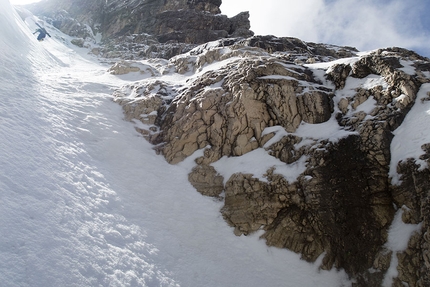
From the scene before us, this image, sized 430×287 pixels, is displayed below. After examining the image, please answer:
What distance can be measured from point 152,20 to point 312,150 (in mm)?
52153

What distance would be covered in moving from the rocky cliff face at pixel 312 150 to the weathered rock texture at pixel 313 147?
46 mm

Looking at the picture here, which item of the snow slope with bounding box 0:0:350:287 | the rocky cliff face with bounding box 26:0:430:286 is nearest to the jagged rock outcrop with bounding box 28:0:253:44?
the rocky cliff face with bounding box 26:0:430:286

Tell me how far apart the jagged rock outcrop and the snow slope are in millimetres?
36317

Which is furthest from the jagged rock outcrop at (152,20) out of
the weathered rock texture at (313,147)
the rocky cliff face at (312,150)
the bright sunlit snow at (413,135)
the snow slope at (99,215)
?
the bright sunlit snow at (413,135)

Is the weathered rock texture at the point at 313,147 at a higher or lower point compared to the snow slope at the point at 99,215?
higher

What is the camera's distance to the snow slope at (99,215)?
700 centimetres

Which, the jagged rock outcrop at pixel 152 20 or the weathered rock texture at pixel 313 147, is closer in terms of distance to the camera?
the weathered rock texture at pixel 313 147

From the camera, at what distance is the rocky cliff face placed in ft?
32.8

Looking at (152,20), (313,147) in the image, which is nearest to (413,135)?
(313,147)

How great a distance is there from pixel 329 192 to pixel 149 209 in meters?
8.07

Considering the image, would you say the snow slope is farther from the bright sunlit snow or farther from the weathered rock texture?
the bright sunlit snow

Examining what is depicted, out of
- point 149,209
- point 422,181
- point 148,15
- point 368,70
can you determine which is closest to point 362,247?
point 422,181

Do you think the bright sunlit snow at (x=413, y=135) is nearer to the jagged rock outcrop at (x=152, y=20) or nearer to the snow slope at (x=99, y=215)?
the snow slope at (x=99, y=215)

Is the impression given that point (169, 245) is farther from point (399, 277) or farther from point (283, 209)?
point (399, 277)
